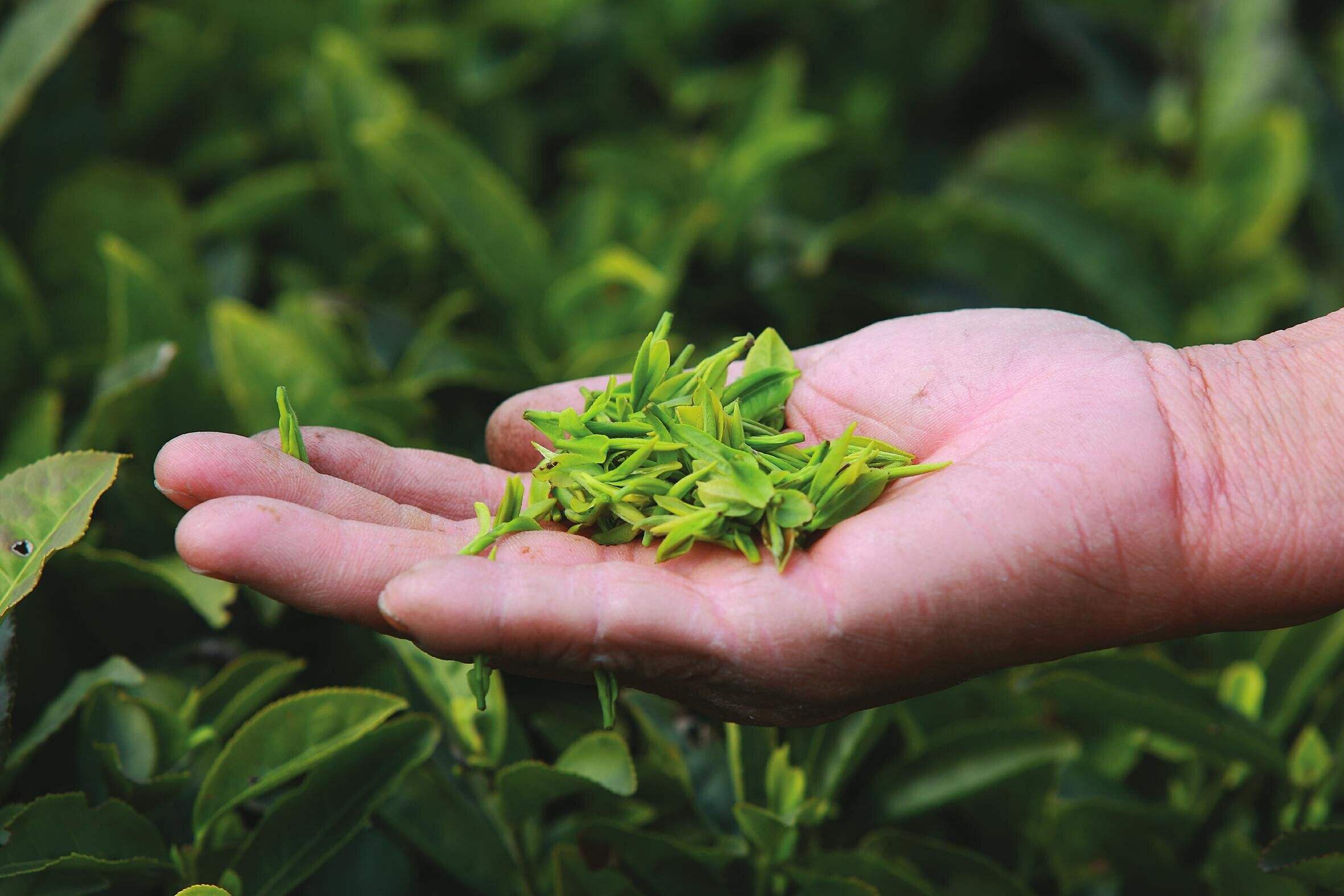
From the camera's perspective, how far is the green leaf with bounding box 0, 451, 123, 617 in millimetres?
1025

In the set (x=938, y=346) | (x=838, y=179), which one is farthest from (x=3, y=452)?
(x=838, y=179)

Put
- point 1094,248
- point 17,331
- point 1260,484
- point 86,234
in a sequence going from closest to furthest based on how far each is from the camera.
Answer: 1. point 1260,484
2. point 17,331
3. point 86,234
4. point 1094,248

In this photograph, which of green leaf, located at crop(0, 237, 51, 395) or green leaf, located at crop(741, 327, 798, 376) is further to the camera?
green leaf, located at crop(0, 237, 51, 395)

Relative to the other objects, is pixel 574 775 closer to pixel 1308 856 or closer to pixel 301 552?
pixel 301 552

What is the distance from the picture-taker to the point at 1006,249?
2.12 m

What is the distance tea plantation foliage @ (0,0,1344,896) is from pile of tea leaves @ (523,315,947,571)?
0.24 m

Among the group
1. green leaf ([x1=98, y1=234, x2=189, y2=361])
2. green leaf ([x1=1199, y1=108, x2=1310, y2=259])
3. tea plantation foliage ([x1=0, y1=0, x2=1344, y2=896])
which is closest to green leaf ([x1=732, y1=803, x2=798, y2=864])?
tea plantation foliage ([x1=0, y1=0, x2=1344, y2=896])

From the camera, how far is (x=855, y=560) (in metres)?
0.96

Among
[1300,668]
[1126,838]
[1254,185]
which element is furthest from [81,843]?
[1254,185]

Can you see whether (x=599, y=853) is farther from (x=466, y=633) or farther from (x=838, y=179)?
(x=838, y=179)

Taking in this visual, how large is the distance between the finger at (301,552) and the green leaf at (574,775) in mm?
253

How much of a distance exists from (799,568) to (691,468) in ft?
0.63

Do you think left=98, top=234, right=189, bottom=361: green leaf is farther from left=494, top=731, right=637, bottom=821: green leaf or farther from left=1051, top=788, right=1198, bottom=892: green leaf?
left=1051, top=788, right=1198, bottom=892: green leaf

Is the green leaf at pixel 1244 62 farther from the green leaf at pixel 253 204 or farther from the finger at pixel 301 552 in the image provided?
the finger at pixel 301 552
